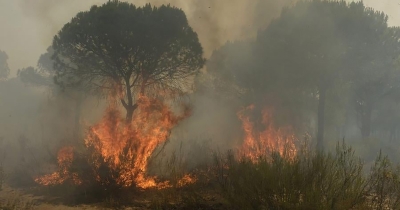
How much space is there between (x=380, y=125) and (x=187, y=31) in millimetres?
40233

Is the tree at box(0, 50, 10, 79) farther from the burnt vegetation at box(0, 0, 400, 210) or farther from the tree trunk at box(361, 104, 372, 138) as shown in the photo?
the tree trunk at box(361, 104, 372, 138)

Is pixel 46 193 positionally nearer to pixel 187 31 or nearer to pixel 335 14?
pixel 187 31

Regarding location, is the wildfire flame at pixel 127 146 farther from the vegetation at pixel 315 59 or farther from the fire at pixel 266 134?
the vegetation at pixel 315 59

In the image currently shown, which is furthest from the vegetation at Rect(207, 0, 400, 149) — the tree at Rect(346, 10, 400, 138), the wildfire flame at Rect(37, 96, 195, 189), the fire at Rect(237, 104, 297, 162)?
the wildfire flame at Rect(37, 96, 195, 189)

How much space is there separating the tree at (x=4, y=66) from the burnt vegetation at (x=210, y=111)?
26.9 metres

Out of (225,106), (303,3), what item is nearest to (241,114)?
(225,106)

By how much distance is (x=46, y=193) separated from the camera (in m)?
12.7

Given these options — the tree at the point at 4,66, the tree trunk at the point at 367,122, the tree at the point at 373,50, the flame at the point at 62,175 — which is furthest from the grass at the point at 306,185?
the tree at the point at 4,66

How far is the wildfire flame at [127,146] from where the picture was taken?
12.5 m

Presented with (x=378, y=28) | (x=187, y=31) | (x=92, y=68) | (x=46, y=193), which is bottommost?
(x=46, y=193)

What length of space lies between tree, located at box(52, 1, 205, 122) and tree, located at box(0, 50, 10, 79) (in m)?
49.0

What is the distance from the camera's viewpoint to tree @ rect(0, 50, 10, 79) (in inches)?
2282

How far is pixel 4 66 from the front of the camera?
58.7 m

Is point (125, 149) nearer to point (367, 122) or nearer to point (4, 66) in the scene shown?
point (367, 122)
